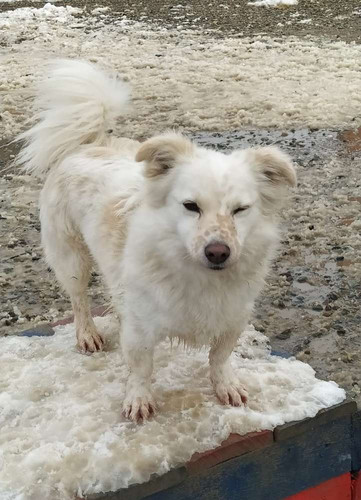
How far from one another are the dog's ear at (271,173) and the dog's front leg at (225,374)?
0.63 meters

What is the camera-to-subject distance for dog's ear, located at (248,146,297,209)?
278 centimetres

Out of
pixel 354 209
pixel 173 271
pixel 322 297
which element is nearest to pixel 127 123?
pixel 354 209

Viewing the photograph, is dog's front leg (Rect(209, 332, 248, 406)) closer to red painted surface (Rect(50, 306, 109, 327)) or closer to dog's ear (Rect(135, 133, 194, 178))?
dog's ear (Rect(135, 133, 194, 178))

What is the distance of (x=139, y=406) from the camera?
291 centimetres

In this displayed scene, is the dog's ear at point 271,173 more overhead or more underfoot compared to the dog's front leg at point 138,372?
more overhead

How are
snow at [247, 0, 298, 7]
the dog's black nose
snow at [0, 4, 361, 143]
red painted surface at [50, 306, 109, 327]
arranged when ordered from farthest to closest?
1. snow at [247, 0, 298, 7]
2. snow at [0, 4, 361, 143]
3. red painted surface at [50, 306, 109, 327]
4. the dog's black nose

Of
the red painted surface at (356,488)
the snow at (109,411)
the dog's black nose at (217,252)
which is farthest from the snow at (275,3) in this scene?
the dog's black nose at (217,252)

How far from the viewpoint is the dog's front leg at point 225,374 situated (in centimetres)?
300

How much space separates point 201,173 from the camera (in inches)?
104

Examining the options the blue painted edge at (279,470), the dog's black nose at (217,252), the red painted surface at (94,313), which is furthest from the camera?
the red painted surface at (94,313)

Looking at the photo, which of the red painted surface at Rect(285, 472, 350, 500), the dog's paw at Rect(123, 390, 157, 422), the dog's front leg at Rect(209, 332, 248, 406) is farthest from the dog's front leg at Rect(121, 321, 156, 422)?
the red painted surface at Rect(285, 472, 350, 500)

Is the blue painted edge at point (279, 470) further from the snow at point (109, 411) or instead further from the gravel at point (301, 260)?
the gravel at point (301, 260)

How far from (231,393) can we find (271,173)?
994mm

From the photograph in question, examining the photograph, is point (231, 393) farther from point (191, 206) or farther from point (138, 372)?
point (191, 206)
